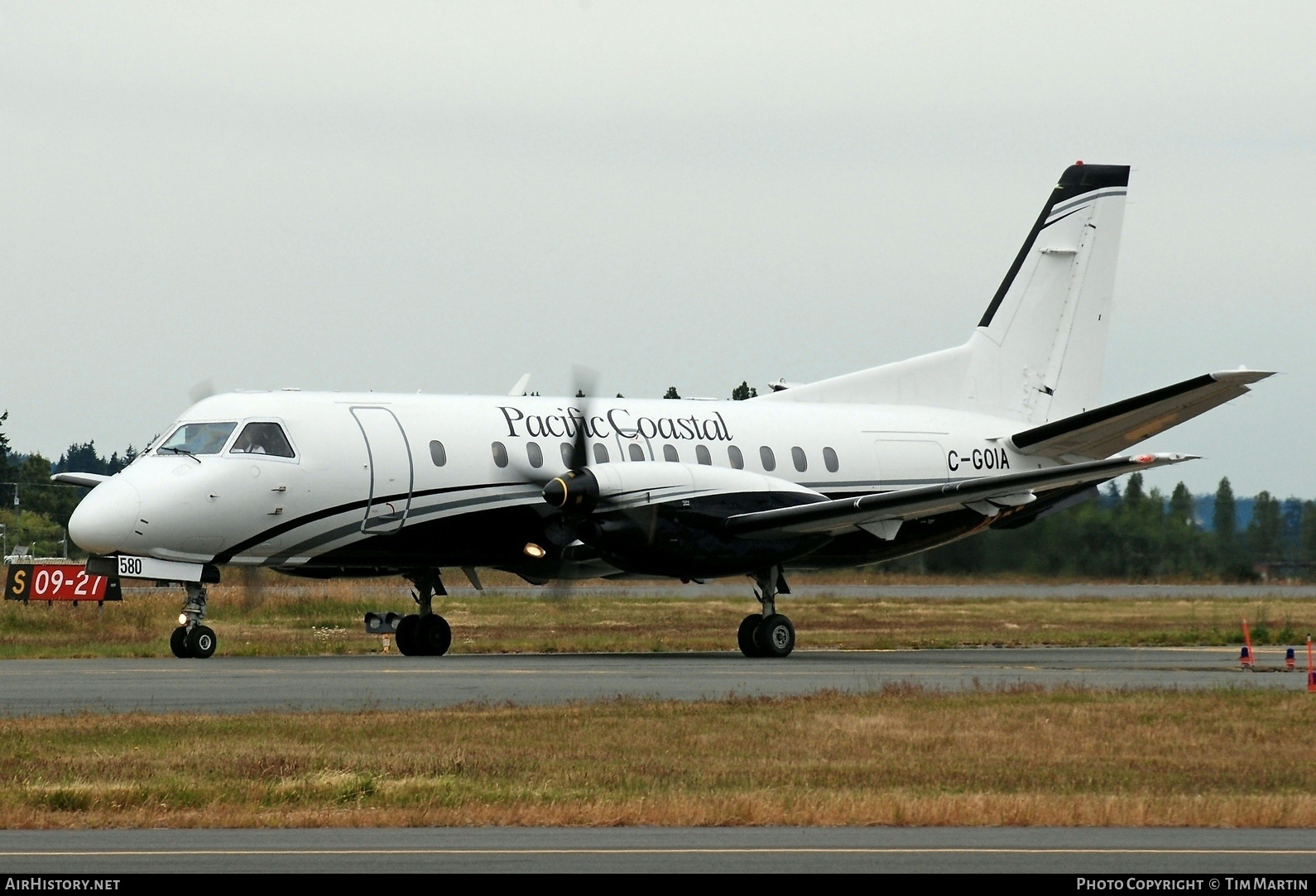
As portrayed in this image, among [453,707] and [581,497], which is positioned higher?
[581,497]

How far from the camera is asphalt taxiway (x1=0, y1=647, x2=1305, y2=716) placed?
19844 millimetres

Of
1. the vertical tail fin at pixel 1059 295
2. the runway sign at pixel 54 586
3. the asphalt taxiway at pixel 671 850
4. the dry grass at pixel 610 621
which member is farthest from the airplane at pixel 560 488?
the asphalt taxiway at pixel 671 850

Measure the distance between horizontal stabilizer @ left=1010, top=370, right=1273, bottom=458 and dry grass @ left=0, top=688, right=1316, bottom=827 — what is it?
28.5 ft

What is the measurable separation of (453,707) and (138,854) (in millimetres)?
8735

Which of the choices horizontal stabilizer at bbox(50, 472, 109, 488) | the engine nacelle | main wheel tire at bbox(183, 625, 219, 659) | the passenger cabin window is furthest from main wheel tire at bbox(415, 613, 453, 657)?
horizontal stabilizer at bbox(50, 472, 109, 488)

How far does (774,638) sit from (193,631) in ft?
28.7

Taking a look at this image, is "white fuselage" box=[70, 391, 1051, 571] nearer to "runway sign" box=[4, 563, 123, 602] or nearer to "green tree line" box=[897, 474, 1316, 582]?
"green tree line" box=[897, 474, 1316, 582]

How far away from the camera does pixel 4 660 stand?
90.5 ft

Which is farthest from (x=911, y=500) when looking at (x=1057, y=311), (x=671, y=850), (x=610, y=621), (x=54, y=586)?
(x=54, y=586)

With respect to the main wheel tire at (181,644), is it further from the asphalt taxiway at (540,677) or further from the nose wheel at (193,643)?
the asphalt taxiway at (540,677)

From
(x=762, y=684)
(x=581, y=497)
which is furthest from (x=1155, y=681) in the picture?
(x=581, y=497)

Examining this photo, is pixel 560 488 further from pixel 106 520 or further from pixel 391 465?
pixel 106 520

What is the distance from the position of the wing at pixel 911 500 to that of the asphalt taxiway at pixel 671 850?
49.8 ft
